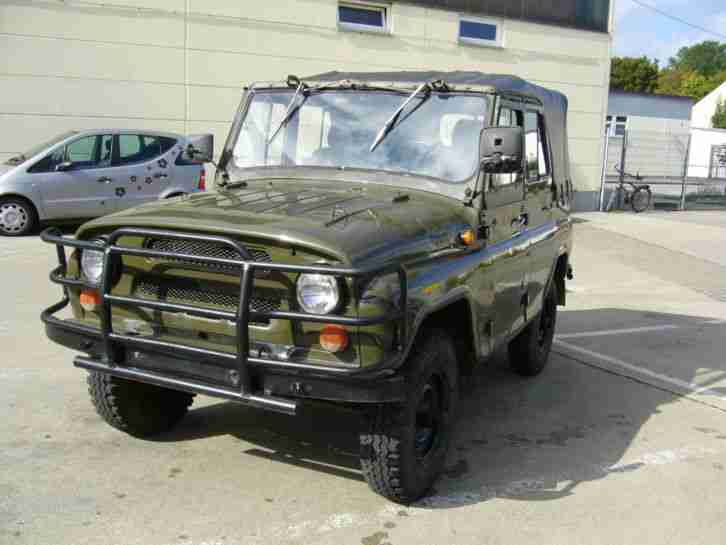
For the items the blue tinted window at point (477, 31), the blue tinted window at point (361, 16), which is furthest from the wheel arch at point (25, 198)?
the blue tinted window at point (477, 31)

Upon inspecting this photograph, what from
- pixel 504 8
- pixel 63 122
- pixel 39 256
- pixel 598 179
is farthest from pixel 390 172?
pixel 598 179

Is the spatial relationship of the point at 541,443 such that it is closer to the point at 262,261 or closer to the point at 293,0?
the point at 262,261

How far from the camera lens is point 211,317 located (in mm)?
3352

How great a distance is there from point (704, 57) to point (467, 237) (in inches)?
4605

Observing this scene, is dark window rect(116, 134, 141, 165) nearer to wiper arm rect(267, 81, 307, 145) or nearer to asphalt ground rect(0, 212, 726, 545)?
asphalt ground rect(0, 212, 726, 545)

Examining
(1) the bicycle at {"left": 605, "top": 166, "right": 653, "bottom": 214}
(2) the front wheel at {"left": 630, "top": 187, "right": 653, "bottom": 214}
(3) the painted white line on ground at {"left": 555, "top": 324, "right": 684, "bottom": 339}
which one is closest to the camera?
(3) the painted white line on ground at {"left": 555, "top": 324, "right": 684, "bottom": 339}

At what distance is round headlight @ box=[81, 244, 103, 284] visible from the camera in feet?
12.5

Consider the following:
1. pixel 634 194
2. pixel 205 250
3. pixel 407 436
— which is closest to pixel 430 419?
pixel 407 436

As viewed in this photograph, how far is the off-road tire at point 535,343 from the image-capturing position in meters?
5.97

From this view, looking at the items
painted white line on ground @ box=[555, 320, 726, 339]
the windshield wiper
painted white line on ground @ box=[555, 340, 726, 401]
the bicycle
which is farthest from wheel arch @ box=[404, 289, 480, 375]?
the bicycle

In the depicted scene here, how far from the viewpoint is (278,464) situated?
13.8 feet

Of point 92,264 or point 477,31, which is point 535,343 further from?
point 477,31

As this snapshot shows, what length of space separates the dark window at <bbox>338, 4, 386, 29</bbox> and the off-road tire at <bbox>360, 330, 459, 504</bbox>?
538 inches

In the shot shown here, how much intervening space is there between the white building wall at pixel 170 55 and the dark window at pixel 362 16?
0.29m
